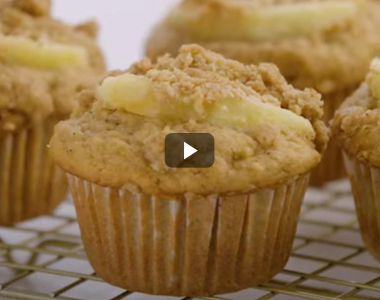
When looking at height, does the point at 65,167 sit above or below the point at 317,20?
below

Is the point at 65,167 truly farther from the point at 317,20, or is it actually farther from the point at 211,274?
the point at 317,20

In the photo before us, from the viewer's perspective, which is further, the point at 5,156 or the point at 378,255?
the point at 5,156

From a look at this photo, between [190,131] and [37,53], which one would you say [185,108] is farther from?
[37,53]

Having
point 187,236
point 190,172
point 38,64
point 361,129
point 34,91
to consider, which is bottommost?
point 187,236

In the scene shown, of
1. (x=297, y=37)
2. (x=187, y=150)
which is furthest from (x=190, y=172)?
(x=297, y=37)

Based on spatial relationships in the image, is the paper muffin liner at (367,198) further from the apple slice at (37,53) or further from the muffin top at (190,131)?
the apple slice at (37,53)

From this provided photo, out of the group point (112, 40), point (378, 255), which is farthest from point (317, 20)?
point (112, 40)
